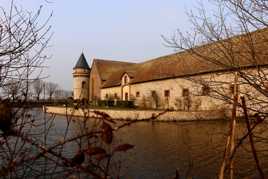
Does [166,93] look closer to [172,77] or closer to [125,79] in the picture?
[125,79]

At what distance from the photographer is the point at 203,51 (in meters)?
4.48

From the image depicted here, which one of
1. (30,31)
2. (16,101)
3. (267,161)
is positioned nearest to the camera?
(16,101)

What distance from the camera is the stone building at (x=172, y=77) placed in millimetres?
4117

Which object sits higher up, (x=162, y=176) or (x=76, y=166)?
(x=76, y=166)

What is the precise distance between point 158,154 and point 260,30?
25.9 feet

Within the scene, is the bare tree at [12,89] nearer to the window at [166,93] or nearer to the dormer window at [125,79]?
the window at [166,93]

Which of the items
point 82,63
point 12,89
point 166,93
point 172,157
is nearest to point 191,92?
point 12,89

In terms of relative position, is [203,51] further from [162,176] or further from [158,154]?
[158,154]

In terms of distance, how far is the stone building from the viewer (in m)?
4.12

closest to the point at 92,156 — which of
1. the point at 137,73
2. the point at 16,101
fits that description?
the point at 16,101

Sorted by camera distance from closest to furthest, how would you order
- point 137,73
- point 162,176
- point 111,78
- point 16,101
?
point 16,101, point 162,176, point 137,73, point 111,78

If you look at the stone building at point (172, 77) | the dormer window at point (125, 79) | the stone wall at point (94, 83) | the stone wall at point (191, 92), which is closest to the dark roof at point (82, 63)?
the stone building at point (172, 77)

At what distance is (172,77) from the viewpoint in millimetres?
6203

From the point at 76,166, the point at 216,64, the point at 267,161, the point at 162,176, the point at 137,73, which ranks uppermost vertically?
the point at 137,73
